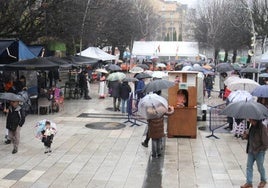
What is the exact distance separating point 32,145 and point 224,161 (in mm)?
5446

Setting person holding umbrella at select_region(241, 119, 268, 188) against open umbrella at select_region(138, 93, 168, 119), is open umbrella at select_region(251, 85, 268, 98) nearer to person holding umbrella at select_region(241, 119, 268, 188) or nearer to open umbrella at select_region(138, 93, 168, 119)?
open umbrella at select_region(138, 93, 168, 119)

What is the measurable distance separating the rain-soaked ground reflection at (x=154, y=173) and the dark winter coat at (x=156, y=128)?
23.9 inches

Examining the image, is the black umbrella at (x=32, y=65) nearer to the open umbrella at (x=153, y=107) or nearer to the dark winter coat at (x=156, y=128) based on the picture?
the open umbrella at (x=153, y=107)

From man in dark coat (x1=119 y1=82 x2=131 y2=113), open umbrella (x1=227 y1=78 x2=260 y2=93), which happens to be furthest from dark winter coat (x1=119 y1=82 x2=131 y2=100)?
open umbrella (x1=227 y1=78 x2=260 y2=93)

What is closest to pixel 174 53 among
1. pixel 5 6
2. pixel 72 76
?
pixel 72 76

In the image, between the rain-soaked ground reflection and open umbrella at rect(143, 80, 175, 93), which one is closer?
the rain-soaked ground reflection

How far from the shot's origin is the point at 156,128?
36.2ft

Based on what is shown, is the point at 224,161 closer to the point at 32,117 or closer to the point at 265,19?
the point at 32,117

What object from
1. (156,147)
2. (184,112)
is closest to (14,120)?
(156,147)

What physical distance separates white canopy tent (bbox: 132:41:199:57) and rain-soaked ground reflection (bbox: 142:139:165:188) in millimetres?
35864

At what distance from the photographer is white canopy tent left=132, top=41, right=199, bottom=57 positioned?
46.6 metres

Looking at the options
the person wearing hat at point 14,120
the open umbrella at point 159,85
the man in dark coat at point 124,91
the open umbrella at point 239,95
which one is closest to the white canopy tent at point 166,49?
the man in dark coat at point 124,91

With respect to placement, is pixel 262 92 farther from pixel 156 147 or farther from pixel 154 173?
pixel 154 173

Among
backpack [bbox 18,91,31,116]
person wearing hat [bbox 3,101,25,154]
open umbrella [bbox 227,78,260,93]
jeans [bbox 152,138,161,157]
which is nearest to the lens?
jeans [bbox 152,138,161,157]
